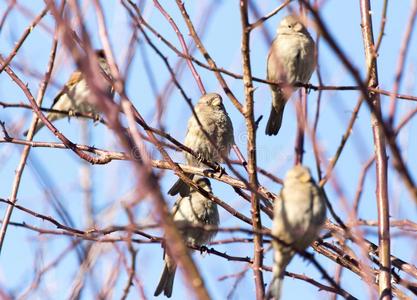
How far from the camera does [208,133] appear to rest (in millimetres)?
6051

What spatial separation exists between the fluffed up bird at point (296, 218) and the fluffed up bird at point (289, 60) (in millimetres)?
2536

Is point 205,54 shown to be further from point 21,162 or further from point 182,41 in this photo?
point 21,162

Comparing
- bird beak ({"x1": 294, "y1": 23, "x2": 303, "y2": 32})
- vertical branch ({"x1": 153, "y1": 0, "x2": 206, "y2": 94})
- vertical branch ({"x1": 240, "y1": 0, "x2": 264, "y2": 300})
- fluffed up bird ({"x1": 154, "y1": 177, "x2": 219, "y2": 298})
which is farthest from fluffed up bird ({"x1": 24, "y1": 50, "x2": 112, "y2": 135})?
vertical branch ({"x1": 240, "y1": 0, "x2": 264, "y2": 300})

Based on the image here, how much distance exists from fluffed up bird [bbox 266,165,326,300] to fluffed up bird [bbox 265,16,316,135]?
254cm

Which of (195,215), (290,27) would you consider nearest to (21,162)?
(195,215)

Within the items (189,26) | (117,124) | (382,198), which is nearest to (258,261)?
(382,198)

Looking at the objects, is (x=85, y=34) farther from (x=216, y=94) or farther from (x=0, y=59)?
(x=216, y=94)

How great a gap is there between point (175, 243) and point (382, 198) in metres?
1.81

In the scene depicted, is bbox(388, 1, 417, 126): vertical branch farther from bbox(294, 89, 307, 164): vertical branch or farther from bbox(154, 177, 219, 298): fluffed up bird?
bbox(154, 177, 219, 298): fluffed up bird

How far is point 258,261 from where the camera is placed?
9.90ft

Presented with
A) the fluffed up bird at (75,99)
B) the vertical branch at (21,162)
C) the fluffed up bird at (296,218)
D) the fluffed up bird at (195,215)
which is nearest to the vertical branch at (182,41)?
the vertical branch at (21,162)

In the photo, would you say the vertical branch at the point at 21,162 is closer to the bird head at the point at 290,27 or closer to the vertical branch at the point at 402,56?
the vertical branch at the point at 402,56

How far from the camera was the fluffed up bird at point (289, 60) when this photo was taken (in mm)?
5836

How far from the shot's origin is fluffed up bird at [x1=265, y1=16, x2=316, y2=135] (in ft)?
19.1
